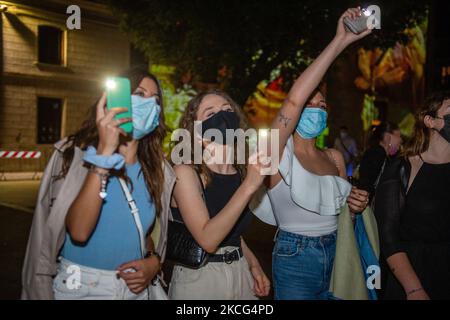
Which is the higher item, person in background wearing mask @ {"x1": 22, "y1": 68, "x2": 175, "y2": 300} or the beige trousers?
person in background wearing mask @ {"x1": 22, "y1": 68, "x2": 175, "y2": 300}

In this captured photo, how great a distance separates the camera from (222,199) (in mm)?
2561

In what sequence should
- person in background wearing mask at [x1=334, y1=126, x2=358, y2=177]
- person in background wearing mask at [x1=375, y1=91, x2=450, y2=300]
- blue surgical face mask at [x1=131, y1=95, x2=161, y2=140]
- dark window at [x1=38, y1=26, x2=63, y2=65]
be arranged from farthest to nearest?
dark window at [x1=38, y1=26, x2=63, y2=65], person in background wearing mask at [x1=334, y1=126, x2=358, y2=177], person in background wearing mask at [x1=375, y1=91, x2=450, y2=300], blue surgical face mask at [x1=131, y1=95, x2=161, y2=140]

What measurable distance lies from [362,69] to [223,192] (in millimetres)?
Answer: 26908

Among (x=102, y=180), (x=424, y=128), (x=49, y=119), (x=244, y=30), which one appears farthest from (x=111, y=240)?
(x=49, y=119)

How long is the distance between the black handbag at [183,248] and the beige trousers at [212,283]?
0.17 feet

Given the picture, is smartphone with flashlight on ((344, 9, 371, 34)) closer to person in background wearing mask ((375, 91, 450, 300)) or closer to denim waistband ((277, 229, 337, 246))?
person in background wearing mask ((375, 91, 450, 300))

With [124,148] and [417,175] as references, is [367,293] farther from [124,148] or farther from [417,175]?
[124,148]

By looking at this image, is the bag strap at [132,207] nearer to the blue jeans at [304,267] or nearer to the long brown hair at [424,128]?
the blue jeans at [304,267]

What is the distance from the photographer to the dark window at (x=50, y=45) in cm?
2066

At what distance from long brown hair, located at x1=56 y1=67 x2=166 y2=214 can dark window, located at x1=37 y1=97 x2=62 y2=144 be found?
20.0 meters

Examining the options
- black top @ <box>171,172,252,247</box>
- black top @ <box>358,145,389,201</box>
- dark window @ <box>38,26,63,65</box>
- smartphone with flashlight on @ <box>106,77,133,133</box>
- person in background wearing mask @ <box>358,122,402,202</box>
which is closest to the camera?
smartphone with flashlight on @ <box>106,77,133,133</box>

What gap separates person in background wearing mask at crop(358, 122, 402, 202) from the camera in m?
6.12

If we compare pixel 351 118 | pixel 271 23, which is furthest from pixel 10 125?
pixel 351 118

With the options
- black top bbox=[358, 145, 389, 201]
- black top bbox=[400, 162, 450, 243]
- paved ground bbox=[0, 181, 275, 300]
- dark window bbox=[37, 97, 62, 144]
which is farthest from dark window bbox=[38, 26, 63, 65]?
black top bbox=[400, 162, 450, 243]
